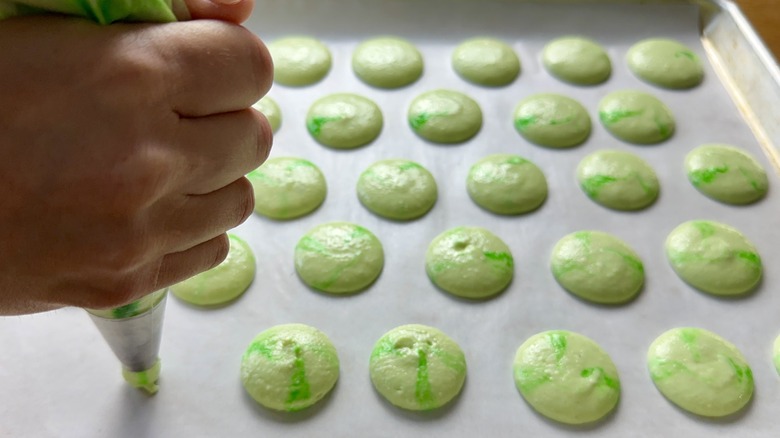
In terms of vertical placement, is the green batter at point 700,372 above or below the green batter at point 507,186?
below

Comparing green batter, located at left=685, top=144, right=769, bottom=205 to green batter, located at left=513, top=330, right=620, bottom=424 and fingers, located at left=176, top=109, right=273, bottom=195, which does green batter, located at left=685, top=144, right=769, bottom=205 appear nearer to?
green batter, located at left=513, top=330, right=620, bottom=424

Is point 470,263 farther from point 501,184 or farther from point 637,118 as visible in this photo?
point 637,118

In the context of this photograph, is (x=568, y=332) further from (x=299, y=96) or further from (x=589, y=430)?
(x=299, y=96)

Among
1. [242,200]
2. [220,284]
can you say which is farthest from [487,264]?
[242,200]

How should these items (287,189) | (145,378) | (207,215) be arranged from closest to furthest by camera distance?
(207,215) → (145,378) → (287,189)

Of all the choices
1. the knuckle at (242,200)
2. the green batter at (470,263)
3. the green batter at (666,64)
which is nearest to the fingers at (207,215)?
the knuckle at (242,200)

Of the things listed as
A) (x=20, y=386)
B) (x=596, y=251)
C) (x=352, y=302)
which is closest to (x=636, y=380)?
(x=596, y=251)

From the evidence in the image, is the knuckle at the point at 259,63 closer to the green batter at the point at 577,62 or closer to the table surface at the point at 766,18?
the green batter at the point at 577,62
